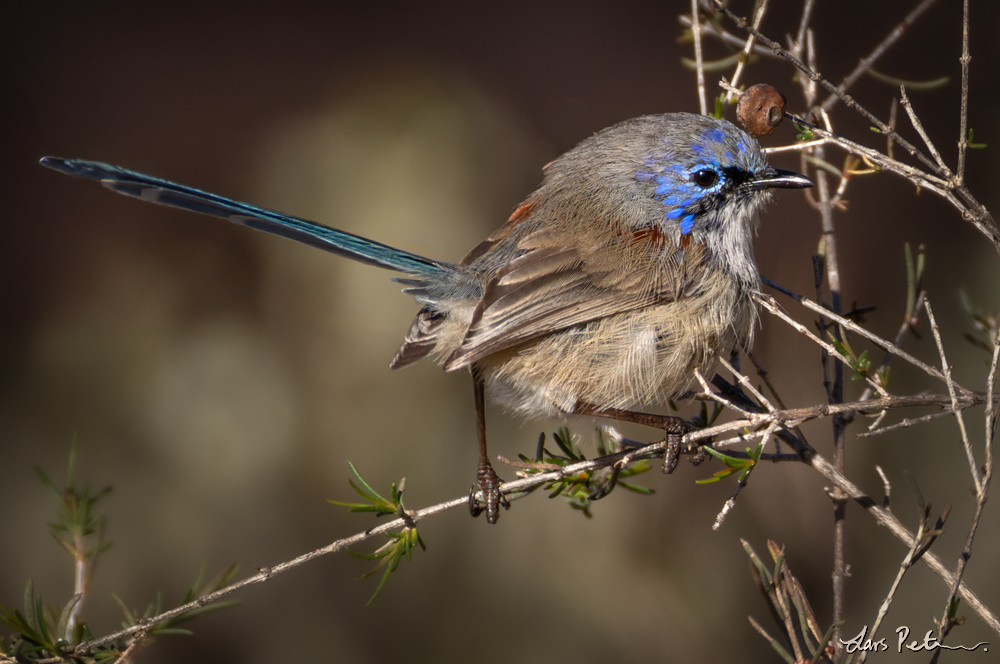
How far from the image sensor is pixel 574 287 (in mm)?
2699

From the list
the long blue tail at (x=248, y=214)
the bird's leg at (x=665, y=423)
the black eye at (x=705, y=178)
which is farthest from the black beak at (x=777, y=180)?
the long blue tail at (x=248, y=214)

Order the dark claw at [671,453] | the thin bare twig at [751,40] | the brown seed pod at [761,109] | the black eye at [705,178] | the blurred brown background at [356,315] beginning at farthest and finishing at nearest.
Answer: the blurred brown background at [356,315], the black eye at [705,178], the dark claw at [671,453], the thin bare twig at [751,40], the brown seed pod at [761,109]

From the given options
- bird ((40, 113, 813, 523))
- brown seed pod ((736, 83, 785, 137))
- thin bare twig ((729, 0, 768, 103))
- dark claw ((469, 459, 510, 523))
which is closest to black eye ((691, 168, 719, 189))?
bird ((40, 113, 813, 523))

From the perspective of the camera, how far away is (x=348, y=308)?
4.85 meters

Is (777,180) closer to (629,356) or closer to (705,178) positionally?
(705,178)

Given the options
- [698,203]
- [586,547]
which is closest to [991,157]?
[698,203]

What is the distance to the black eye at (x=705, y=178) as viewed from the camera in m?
2.74

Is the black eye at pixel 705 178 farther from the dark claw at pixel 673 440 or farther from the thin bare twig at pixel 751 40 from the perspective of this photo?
the dark claw at pixel 673 440

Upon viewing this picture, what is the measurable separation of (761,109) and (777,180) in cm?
63

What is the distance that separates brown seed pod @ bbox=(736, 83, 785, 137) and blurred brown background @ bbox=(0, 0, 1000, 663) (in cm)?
235

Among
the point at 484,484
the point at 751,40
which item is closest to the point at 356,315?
the point at 484,484

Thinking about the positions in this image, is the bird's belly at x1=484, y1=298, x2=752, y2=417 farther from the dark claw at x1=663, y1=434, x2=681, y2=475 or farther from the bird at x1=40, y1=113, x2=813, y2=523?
the dark claw at x1=663, y1=434, x2=681, y2=475

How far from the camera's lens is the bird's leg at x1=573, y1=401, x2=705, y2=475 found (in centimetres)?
238

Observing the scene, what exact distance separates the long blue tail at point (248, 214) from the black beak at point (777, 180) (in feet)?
3.89
